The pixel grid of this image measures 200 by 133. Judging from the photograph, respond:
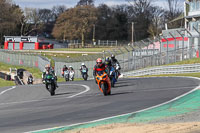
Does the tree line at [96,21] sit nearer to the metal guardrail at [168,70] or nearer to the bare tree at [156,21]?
the bare tree at [156,21]

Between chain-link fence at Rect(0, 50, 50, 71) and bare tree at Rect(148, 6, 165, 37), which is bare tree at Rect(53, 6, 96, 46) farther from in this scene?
chain-link fence at Rect(0, 50, 50, 71)

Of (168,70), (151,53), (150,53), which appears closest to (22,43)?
(150,53)

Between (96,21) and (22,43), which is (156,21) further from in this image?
(22,43)

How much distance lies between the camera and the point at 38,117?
1209 cm

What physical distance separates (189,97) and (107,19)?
4046 inches

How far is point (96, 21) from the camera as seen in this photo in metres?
100

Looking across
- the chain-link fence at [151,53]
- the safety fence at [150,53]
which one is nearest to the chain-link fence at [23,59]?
the safety fence at [150,53]

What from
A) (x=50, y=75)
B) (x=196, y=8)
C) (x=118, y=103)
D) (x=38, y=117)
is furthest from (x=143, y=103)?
(x=196, y=8)

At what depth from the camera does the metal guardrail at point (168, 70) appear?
30.3 meters

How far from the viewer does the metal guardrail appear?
3032 centimetres

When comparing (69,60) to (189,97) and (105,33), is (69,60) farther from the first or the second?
(105,33)

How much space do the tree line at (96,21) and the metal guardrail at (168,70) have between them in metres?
53.1

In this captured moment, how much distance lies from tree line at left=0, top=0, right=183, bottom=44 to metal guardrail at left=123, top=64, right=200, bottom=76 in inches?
2092

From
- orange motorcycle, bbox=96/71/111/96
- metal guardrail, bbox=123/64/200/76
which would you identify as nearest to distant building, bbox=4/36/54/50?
metal guardrail, bbox=123/64/200/76
